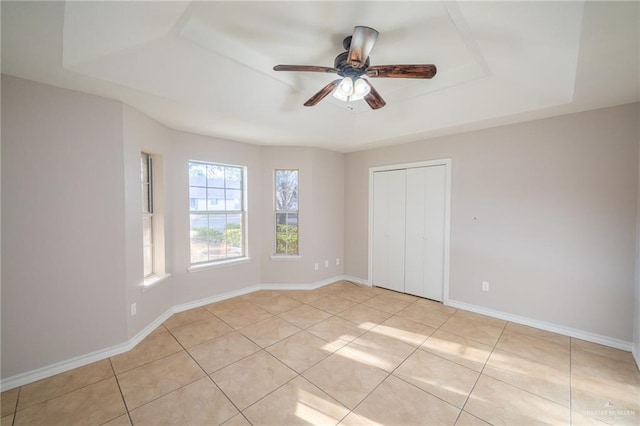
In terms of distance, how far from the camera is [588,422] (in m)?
1.70

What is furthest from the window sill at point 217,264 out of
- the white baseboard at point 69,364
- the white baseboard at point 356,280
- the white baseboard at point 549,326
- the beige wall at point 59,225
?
the white baseboard at point 549,326

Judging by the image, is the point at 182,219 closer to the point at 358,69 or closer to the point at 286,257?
the point at 286,257

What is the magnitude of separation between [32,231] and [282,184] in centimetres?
292

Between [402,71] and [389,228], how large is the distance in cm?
279

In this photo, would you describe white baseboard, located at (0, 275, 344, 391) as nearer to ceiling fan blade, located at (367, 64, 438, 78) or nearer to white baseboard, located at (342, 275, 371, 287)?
white baseboard, located at (342, 275, 371, 287)

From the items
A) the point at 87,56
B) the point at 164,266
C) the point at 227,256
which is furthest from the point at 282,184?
the point at 87,56

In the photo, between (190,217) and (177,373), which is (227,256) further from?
→ (177,373)

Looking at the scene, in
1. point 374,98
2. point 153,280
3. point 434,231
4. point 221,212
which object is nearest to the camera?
point 374,98

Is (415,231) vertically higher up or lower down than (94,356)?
higher up

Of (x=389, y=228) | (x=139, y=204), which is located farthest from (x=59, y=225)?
(x=389, y=228)

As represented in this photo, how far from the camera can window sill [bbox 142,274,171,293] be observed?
9.22 feet

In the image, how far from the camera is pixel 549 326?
289cm

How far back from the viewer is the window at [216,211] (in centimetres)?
363

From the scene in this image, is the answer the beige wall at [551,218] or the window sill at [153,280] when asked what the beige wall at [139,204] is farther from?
the beige wall at [551,218]
